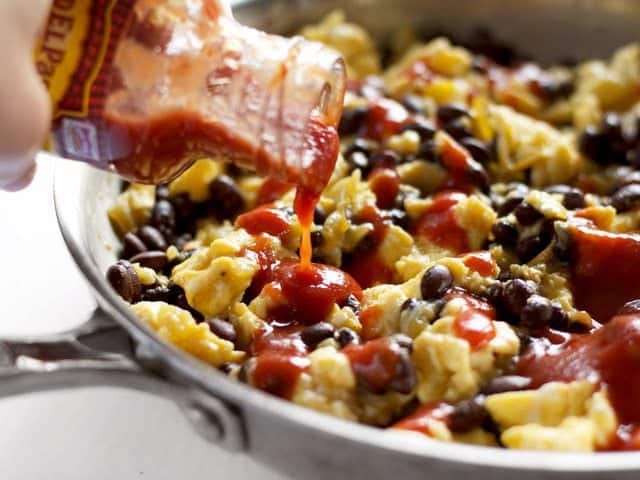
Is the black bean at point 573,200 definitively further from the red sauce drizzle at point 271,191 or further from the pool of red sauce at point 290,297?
the red sauce drizzle at point 271,191

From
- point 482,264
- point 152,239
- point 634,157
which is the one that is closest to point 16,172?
point 152,239

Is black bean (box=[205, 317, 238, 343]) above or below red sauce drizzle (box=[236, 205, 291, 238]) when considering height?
below

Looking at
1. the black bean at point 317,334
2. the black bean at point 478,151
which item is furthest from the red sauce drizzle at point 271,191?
the black bean at point 317,334

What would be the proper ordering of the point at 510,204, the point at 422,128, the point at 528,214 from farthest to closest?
1. the point at 422,128
2. the point at 510,204
3. the point at 528,214

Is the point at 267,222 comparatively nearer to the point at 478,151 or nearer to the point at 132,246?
the point at 132,246

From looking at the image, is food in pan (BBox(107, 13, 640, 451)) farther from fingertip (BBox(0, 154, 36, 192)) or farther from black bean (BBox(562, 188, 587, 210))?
fingertip (BBox(0, 154, 36, 192))

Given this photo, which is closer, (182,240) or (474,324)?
(474,324)

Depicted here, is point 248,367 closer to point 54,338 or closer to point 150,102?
point 54,338

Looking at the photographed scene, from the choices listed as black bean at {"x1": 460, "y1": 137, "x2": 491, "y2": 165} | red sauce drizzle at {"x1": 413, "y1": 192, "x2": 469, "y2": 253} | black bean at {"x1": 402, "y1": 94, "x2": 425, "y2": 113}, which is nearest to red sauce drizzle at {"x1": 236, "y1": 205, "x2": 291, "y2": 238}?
red sauce drizzle at {"x1": 413, "y1": 192, "x2": 469, "y2": 253}
